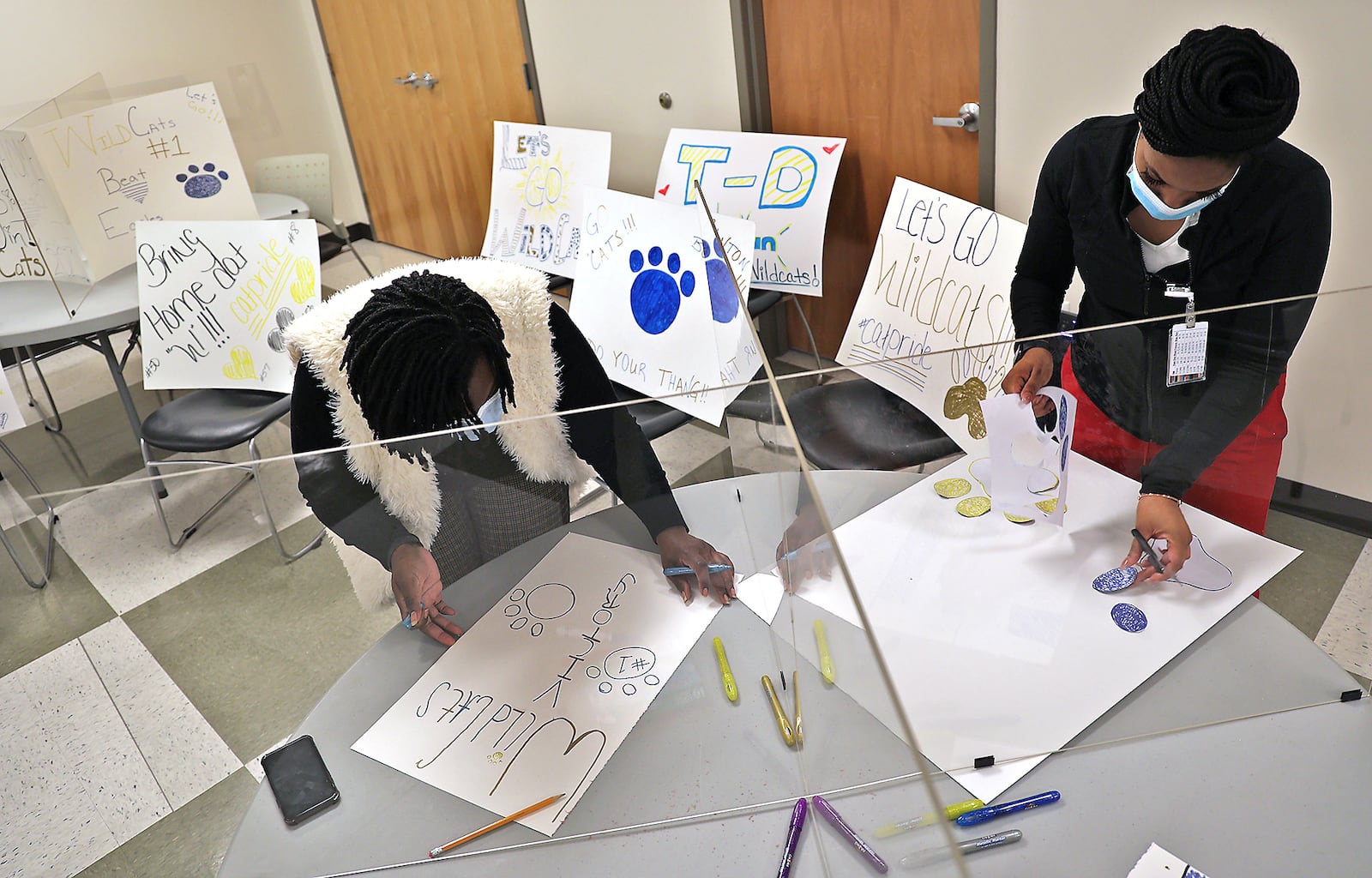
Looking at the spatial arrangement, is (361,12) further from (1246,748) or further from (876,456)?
(1246,748)

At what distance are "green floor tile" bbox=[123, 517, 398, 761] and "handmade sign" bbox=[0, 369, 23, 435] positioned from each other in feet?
5.79

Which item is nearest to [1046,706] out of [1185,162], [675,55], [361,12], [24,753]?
[1185,162]

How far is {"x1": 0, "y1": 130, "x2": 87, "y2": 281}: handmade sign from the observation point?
2848mm

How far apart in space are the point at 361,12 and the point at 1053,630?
4491mm

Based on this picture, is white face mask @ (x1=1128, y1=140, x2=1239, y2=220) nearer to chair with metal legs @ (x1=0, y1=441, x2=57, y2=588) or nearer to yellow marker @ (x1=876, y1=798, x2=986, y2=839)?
yellow marker @ (x1=876, y1=798, x2=986, y2=839)

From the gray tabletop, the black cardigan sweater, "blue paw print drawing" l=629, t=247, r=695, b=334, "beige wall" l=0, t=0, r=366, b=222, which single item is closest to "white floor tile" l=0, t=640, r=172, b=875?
the gray tabletop

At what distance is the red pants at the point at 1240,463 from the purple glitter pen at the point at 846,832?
0.48 m

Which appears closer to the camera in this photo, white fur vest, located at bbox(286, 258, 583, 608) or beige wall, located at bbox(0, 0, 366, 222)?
white fur vest, located at bbox(286, 258, 583, 608)

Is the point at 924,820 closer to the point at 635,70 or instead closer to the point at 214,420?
the point at 214,420

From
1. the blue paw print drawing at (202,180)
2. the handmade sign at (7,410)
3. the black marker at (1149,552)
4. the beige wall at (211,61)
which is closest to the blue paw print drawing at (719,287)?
the black marker at (1149,552)

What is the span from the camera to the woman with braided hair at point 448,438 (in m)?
0.94

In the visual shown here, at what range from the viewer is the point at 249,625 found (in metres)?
0.94

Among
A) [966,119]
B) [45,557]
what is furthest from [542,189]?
[45,557]

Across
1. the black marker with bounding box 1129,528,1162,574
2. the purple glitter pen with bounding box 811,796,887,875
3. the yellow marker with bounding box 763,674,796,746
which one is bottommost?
the purple glitter pen with bounding box 811,796,887,875
